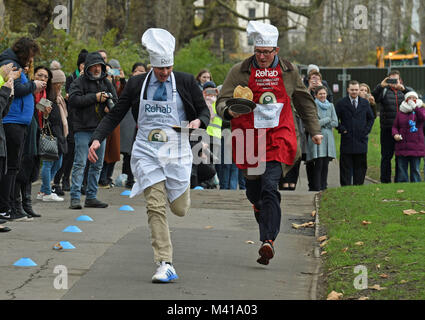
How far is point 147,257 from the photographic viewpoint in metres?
8.48

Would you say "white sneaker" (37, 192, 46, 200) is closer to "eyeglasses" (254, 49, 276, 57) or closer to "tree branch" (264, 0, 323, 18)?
"eyeglasses" (254, 49, 276, 57)

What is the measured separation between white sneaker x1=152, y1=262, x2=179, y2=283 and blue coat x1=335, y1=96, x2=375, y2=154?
8649 mm

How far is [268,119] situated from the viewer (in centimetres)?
835

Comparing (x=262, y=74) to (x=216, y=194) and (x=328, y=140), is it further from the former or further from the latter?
(x=328, y=140)

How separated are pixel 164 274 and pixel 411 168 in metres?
9.62

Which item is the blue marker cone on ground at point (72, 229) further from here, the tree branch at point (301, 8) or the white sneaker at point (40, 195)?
the tree branch at point (301, 8)

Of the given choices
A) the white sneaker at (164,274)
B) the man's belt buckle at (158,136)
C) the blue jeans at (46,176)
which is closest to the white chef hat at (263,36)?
the man's belt buckle at (158,136)

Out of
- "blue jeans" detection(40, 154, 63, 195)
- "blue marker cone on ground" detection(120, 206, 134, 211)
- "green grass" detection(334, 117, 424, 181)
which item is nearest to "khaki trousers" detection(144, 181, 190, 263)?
"blue marker cone on ground" detection(120, 206, 134, 211)

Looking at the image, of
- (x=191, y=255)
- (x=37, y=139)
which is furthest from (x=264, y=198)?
(x=37, y=139)

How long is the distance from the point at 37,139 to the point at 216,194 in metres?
3.49

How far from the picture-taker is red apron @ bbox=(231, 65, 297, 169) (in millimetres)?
A: 8352

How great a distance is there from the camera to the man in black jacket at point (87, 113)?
463 inches

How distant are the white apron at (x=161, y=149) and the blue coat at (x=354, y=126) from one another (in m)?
8.21
